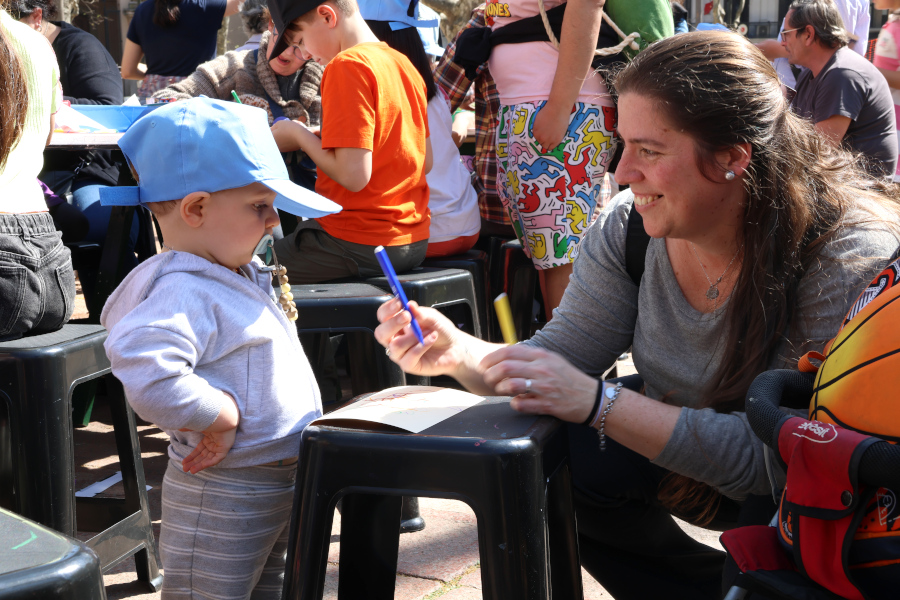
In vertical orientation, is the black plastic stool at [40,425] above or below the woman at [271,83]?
below

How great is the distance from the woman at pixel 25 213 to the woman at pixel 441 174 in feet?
4.12

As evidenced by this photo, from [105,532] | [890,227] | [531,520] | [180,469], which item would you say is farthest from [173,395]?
[890,227]

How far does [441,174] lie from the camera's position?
10.5 feet

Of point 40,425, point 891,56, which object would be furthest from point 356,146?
point 891,56

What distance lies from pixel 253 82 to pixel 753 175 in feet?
9.02

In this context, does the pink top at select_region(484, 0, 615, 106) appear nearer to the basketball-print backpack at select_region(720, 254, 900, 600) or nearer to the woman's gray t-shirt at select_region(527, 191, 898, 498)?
the woman's gray t-shirt at select_region(527, 191, 898, 498)

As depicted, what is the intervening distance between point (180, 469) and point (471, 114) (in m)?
2.86

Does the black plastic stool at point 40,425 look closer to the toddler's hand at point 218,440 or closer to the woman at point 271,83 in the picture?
the toddler's hand at point 218,440

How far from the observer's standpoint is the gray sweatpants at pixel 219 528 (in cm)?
155

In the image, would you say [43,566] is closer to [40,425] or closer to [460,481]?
[460,481]

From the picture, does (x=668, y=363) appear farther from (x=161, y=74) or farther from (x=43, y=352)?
(x=161, y=74)

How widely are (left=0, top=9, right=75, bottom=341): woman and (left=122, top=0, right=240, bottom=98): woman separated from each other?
103 inches

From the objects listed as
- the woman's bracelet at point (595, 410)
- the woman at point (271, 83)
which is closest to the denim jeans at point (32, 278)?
the woman's bracelet at point (595, 410)

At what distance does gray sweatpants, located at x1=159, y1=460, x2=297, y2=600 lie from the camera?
155 cm
